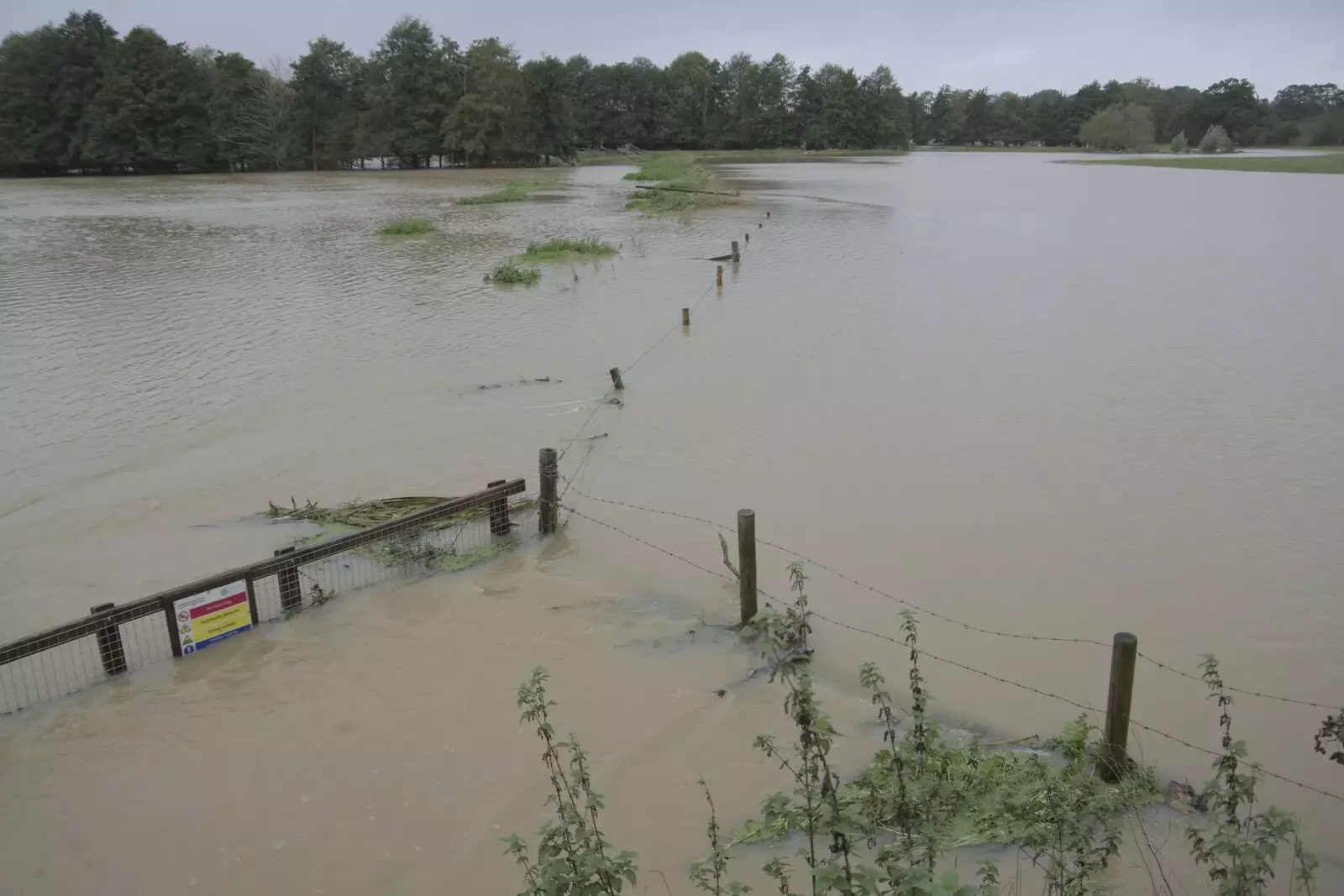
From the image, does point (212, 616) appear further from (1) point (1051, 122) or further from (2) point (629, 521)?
(1) point (1051, 122)

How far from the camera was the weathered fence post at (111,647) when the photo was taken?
7.52 metres

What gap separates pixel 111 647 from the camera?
302 inches

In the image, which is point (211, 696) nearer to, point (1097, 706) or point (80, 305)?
point (1097, 706)

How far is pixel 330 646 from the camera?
8.21m

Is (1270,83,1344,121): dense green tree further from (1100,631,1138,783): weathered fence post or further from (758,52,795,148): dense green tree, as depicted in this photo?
(1100,631,1138,783): weathered fence post

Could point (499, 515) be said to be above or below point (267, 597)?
above

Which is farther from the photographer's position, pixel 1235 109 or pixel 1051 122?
pixel 1051 122

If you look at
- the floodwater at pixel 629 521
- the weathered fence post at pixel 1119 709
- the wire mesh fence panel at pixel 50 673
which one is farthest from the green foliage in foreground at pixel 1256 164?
the wire mesh fence panel at pixel 50 673

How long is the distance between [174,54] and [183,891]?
3480 inches

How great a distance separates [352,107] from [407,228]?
56.2m

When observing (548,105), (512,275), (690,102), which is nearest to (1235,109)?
(690,102)

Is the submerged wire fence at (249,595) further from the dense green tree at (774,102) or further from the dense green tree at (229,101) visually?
the dense green tree at (774,102)

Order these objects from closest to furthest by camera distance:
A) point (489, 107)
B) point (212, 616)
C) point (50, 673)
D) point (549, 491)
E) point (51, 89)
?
point (50, 673), point (212, 616), point (549, 491), point (51, 89), point (489, 107)

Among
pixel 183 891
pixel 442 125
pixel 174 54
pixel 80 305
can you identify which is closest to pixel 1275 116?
pixel 442 125
